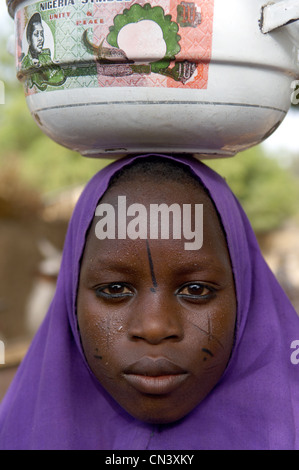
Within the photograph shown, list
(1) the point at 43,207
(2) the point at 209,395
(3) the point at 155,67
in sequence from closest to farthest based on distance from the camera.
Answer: (3) the point at 155,67, (2) the point at 209,395, (1) the point at 43,207

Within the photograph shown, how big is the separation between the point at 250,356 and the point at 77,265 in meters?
0.48

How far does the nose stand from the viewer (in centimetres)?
126

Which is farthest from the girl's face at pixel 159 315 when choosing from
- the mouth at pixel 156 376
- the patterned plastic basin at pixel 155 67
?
the patterned plastic basin at pixel 155 67

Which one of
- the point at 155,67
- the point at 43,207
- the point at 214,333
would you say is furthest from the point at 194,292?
the point at 43,207

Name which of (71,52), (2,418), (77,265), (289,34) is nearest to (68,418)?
(2,418)

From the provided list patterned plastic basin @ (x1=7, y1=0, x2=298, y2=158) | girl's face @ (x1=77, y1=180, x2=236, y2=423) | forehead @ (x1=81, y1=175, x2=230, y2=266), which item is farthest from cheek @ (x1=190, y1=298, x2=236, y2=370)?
patterned plastic basin @ (x1=7, y1=0, x2=298, y2=158)

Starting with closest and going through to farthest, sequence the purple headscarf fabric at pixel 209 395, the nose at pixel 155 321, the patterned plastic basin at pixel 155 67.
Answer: the patterned plastic basin at pixel 155 67 → the nose at pixel 155 321 → the purple headscarf fabric at pixel 209 395

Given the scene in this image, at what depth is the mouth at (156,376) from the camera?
127 cm

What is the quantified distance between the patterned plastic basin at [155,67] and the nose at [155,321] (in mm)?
349

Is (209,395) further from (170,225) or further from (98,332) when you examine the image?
(170,225)

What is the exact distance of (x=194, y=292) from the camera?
1340 millimetres

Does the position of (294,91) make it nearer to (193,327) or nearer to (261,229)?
(193,327)

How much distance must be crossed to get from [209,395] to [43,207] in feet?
16.4

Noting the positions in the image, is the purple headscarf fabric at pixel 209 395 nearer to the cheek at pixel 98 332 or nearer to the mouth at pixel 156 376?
the cheek at pixel 98 332
